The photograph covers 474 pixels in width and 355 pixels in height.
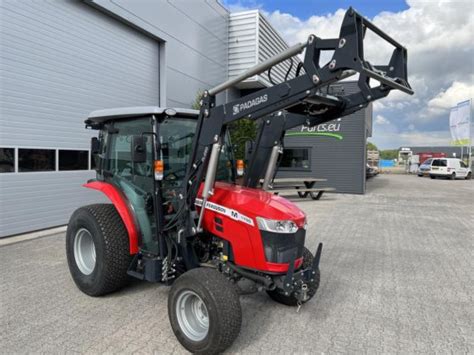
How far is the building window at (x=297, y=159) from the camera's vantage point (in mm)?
17078

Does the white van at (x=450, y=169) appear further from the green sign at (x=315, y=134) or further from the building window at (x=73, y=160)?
the building window at (x=73, y=160)

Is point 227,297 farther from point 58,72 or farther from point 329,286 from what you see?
point 58,72

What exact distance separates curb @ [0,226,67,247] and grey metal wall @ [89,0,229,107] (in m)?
4.77

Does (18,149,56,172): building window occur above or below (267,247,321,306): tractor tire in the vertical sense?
above

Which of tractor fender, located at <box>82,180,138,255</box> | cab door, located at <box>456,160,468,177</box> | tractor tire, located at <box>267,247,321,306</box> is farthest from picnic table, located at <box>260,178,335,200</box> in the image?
cab door, located at <box>456,160,468,177</box>

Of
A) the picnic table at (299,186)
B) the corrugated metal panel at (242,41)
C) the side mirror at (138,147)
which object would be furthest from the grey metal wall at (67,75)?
→ the picnic table at (299,186)

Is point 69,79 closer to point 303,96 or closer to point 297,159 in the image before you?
point 303,96

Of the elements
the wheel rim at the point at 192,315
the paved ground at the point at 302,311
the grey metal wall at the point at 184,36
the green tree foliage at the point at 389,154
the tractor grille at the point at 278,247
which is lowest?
the paved ground at the point at 302,311

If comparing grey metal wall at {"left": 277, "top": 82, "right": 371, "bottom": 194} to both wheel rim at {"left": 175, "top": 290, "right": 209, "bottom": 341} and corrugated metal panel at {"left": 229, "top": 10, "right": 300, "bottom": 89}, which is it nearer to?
corrugated metal panel at {"left": 229, "top": 10, "right": 300, "bottom": 89}

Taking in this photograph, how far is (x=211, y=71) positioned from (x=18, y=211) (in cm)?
842

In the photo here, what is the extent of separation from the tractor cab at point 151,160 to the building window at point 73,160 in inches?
164

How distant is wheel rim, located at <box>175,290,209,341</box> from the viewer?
306cm

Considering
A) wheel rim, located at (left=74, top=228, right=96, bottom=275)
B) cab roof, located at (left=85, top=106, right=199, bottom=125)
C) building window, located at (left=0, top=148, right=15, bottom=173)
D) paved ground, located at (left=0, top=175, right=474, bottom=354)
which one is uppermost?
cab roof, located at (left=85, top=106, right=199, bottom=125)

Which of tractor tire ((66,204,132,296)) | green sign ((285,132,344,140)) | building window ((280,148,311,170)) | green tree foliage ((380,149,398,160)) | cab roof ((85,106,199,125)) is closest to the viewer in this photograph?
cab roof ((85,106,199,125))
